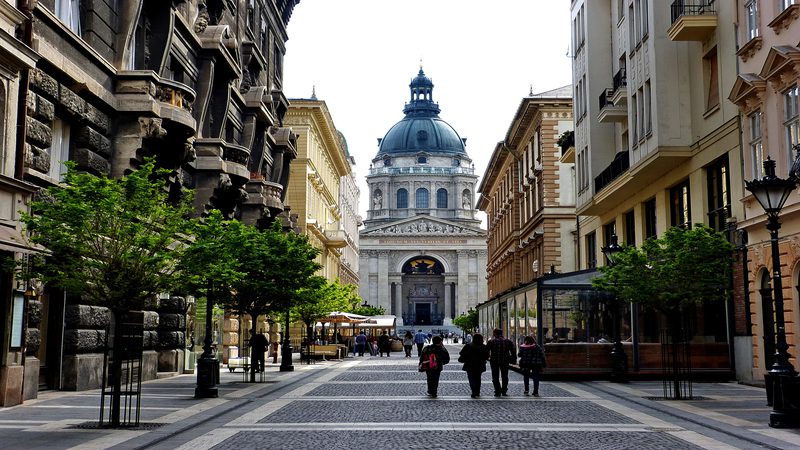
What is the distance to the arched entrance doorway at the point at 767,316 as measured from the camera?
899 inches

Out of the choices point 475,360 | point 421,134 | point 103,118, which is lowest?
point 475,360

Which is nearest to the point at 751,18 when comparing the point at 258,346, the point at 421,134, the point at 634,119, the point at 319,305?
the point at 634,119

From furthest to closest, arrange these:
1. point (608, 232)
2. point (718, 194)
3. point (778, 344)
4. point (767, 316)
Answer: point (608, 232) → point (718, 194) → point (767, 316) → point (778, 344)

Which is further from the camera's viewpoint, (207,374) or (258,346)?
(258,346)

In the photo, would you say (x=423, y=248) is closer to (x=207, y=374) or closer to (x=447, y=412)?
(x=207, y=374)

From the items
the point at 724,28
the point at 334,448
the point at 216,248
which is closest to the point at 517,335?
the point at 724,28

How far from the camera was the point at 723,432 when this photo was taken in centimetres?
1435

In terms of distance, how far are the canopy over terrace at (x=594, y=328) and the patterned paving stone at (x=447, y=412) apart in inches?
310

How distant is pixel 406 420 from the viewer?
52.7 ft

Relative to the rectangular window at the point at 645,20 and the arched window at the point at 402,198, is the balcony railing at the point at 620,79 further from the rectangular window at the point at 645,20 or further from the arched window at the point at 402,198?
the arched window at the point at 402,198

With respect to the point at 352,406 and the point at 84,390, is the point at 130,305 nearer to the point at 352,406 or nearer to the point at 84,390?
the point at 352,406

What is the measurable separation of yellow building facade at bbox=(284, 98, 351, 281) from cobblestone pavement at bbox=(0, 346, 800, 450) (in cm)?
2919

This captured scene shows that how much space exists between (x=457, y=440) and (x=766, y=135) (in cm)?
1283

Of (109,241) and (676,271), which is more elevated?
(676,271)
